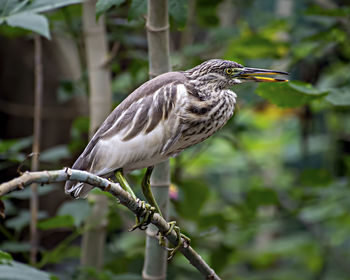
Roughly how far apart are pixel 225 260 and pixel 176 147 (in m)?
1.16

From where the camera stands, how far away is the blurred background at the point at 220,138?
6.89 ft

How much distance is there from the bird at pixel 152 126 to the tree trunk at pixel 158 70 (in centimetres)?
11

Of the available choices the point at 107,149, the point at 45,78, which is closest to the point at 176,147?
the point at 107,149

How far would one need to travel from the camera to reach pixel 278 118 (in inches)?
174

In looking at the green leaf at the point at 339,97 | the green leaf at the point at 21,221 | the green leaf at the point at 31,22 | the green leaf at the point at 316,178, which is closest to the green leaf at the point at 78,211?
the green leaf at the point at 21,221

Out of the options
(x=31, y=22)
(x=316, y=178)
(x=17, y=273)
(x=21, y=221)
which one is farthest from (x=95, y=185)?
(x=316, y=178)

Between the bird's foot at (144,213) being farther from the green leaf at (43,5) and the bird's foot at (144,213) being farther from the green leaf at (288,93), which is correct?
the green leaf at (43,5)

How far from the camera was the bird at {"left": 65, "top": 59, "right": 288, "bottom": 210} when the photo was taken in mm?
1336

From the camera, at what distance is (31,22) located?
1.45 m

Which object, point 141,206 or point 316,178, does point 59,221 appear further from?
point 316,178

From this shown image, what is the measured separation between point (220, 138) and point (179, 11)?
1296 mm

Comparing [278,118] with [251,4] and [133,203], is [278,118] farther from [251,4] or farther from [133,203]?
[133,203]

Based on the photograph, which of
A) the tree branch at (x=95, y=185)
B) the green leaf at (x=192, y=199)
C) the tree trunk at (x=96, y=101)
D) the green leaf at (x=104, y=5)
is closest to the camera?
the tree branch at (x=95, y=185)

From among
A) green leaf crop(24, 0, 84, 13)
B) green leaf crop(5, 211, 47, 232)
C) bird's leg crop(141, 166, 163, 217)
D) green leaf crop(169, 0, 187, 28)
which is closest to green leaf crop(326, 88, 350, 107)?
green leaf crop(169, 0, 187, 28)
